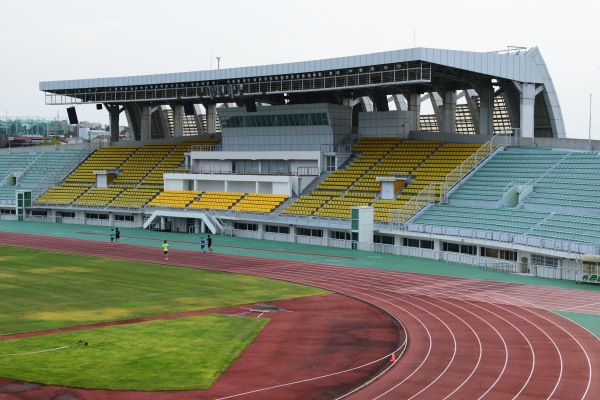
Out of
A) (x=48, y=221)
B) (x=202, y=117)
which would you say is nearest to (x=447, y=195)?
(x=48, y=221)

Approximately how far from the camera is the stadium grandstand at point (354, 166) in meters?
54.6

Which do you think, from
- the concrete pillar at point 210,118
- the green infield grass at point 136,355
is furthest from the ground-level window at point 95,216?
the green infield grass at point 136,355

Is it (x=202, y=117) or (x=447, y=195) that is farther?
(x=202, y=117)

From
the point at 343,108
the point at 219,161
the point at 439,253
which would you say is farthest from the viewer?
the point at 219,161

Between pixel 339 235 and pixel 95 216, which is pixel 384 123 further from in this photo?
pixel 95 216

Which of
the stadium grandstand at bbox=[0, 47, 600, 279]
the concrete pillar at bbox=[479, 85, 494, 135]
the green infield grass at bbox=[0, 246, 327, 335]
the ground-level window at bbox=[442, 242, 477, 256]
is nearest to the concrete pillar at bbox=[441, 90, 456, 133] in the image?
the stadium grandstand at bbox=[0, 47, 600, 279]

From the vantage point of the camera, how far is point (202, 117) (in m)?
112

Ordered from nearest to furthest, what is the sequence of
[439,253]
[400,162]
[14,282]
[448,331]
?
[448,331]
[14,282]
[439,253]
[400,162]

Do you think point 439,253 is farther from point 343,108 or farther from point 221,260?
point 343,108

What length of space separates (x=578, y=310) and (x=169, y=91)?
59.9 m

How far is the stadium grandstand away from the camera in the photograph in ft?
179

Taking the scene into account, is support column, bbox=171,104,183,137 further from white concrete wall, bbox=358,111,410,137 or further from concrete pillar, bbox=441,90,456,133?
concrete pillar, bbox=441,90,456,133

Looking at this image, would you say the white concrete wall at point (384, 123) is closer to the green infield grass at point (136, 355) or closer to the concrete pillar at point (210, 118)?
the concrete pillar at point (210, 118)

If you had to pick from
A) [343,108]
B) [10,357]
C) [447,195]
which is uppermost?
[343,108]
